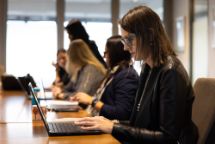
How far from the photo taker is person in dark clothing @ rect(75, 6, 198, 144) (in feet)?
4.84

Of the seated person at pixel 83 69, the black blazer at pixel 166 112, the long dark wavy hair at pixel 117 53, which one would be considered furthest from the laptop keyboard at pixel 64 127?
the seated person at pixel 83 69

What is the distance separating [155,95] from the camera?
1.56m

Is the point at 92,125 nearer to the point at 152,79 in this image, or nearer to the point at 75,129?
the point at 75,129

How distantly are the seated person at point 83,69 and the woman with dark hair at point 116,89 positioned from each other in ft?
1.67

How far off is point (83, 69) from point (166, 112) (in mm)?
1780

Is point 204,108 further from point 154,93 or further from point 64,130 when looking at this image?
point 64,130

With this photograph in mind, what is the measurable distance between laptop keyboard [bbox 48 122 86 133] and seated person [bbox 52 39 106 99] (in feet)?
4.10

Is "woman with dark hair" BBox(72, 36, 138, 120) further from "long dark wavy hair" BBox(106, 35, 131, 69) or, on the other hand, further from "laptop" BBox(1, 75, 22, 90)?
"laptop" BBox(1, 75, 22, 90)

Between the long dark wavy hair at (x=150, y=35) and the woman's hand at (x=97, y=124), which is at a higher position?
the long dark wavy hair at (x=150, y=35)

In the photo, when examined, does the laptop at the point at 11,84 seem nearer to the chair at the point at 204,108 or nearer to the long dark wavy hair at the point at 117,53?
the long dark wavy hair at the point at 117,53

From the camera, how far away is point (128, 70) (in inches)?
92.8

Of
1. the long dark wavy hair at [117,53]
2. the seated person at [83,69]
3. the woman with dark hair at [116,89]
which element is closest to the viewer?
the woman with dark hair at [116,89]

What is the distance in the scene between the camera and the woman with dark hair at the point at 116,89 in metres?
2.29

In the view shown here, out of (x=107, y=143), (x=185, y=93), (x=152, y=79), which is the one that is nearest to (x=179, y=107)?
(x=185, y=93)
